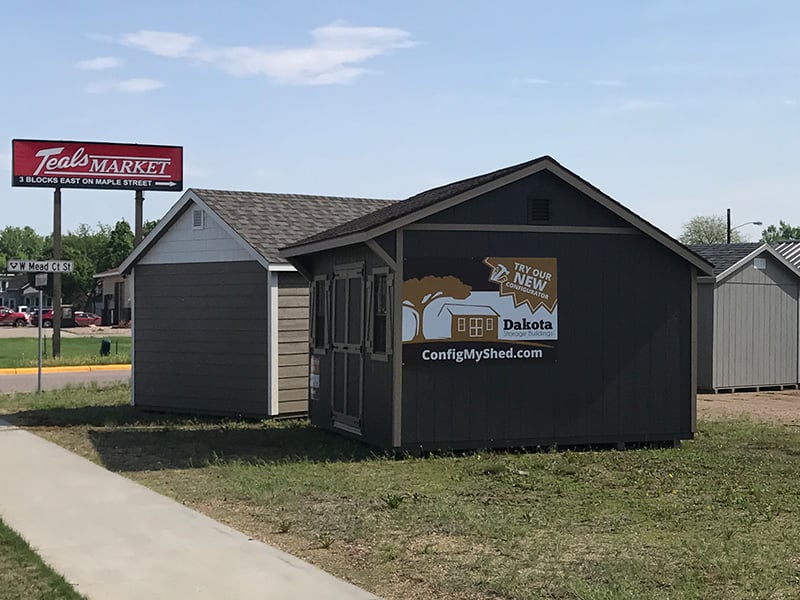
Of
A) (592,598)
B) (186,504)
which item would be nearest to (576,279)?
(186,504)

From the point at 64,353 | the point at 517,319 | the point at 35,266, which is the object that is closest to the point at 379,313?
the point at 517,319

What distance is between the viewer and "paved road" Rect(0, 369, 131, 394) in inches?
931

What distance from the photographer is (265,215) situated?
18234 millimetres

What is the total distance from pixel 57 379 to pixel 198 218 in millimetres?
9957

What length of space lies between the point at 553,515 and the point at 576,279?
4.80 m

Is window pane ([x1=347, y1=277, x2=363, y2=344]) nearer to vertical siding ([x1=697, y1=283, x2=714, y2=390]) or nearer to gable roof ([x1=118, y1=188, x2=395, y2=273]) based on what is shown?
gable roof ([x1=118, y1=188, x2=395, y2=273])

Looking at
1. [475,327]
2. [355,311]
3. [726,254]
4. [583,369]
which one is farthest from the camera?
[726,254]

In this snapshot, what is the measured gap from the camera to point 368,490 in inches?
409

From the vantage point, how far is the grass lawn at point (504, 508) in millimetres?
7062

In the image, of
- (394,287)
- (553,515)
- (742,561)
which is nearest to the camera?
(742,561)

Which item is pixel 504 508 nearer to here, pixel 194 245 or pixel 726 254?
pixel 194 245

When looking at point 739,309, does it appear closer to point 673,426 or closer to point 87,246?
point 673,426

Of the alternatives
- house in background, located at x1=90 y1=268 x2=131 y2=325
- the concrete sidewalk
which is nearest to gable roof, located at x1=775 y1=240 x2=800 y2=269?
the concrete sidewalk

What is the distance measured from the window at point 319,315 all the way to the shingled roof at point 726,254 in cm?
1093
